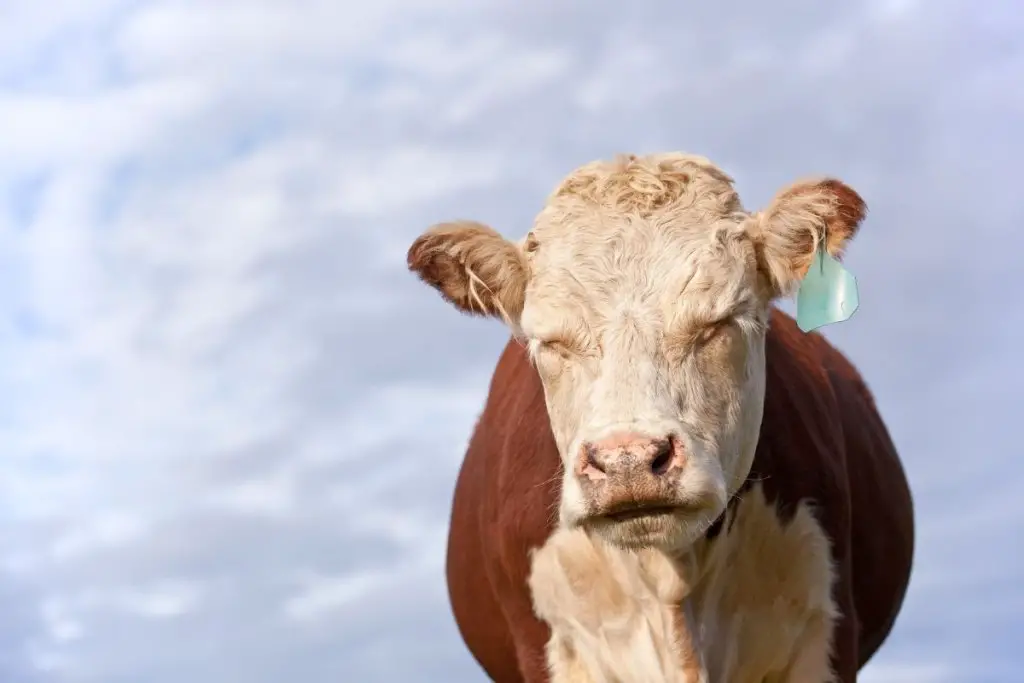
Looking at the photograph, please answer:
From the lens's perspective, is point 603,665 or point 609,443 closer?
point 609,443

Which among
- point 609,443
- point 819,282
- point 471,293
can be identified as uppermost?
point 471,293

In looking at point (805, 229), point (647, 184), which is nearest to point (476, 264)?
point (647, 184)

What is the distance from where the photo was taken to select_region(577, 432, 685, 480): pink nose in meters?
5.60

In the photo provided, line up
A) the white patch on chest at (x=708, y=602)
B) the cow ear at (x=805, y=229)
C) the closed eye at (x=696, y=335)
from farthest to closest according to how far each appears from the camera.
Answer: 1. the white patch on chest at (x=708, y=602)
2. the cow ear at (x=805, y=229)
3. the closed eye at (x=696, y=335)

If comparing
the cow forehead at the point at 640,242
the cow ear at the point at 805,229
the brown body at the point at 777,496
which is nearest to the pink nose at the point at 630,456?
the cow forehead at the point at 640,242

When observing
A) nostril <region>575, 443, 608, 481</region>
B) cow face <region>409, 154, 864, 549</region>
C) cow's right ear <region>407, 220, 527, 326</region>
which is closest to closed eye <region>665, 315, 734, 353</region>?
cow face <region>409, 154, 864, 549</region>

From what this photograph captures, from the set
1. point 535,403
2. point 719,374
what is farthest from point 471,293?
point 719,374

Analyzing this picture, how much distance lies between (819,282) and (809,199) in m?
0.36

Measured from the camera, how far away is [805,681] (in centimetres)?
727

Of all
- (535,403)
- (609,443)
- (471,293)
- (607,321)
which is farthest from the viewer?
(535,403)

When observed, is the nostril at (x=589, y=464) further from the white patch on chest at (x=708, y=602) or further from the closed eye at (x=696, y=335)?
the white patch on chest at (x=708, y=602)

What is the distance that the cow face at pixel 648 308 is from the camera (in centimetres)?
575

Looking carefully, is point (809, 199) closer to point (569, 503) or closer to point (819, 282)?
point (819, 282)

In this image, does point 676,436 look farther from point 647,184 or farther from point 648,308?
point 647,184
